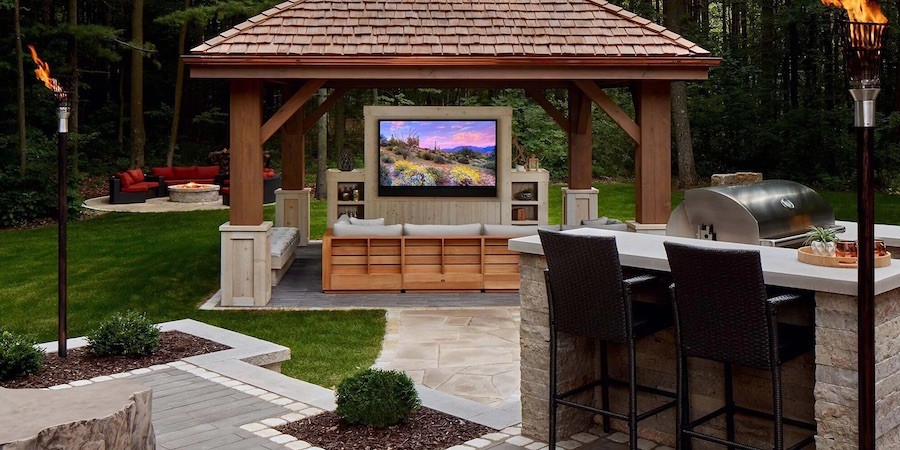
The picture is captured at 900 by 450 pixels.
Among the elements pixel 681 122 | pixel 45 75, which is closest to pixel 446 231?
→ pixel 45 75

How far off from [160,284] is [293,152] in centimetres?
358

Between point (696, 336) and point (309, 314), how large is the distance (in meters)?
6.59

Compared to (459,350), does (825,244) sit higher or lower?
higher

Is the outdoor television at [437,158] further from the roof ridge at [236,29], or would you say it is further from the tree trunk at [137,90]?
the tree trunk at [137,90]

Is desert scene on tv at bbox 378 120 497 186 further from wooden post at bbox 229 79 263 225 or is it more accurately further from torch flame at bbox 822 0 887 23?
torch flame at bbox 822 0 887 23

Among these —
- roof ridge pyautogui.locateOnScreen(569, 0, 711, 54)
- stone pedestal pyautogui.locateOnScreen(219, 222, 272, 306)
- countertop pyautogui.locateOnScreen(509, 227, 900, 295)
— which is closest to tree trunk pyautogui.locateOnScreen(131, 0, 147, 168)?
stone pedestal pyautogui.locateOnScreen(219, 222, 272, 306)

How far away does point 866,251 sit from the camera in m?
3.89

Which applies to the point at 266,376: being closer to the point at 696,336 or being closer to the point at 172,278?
the point at 696,336

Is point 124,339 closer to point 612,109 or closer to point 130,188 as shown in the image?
point 612,109

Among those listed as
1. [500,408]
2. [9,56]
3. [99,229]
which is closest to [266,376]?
[500,408]

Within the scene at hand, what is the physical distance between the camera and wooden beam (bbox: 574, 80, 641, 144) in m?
11.6

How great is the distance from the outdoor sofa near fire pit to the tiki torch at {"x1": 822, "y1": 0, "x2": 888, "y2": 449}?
70.7 feet

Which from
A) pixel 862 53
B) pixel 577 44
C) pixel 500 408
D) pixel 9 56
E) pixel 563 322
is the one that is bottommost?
pixel 500 408

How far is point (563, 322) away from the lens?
554 centimetres
